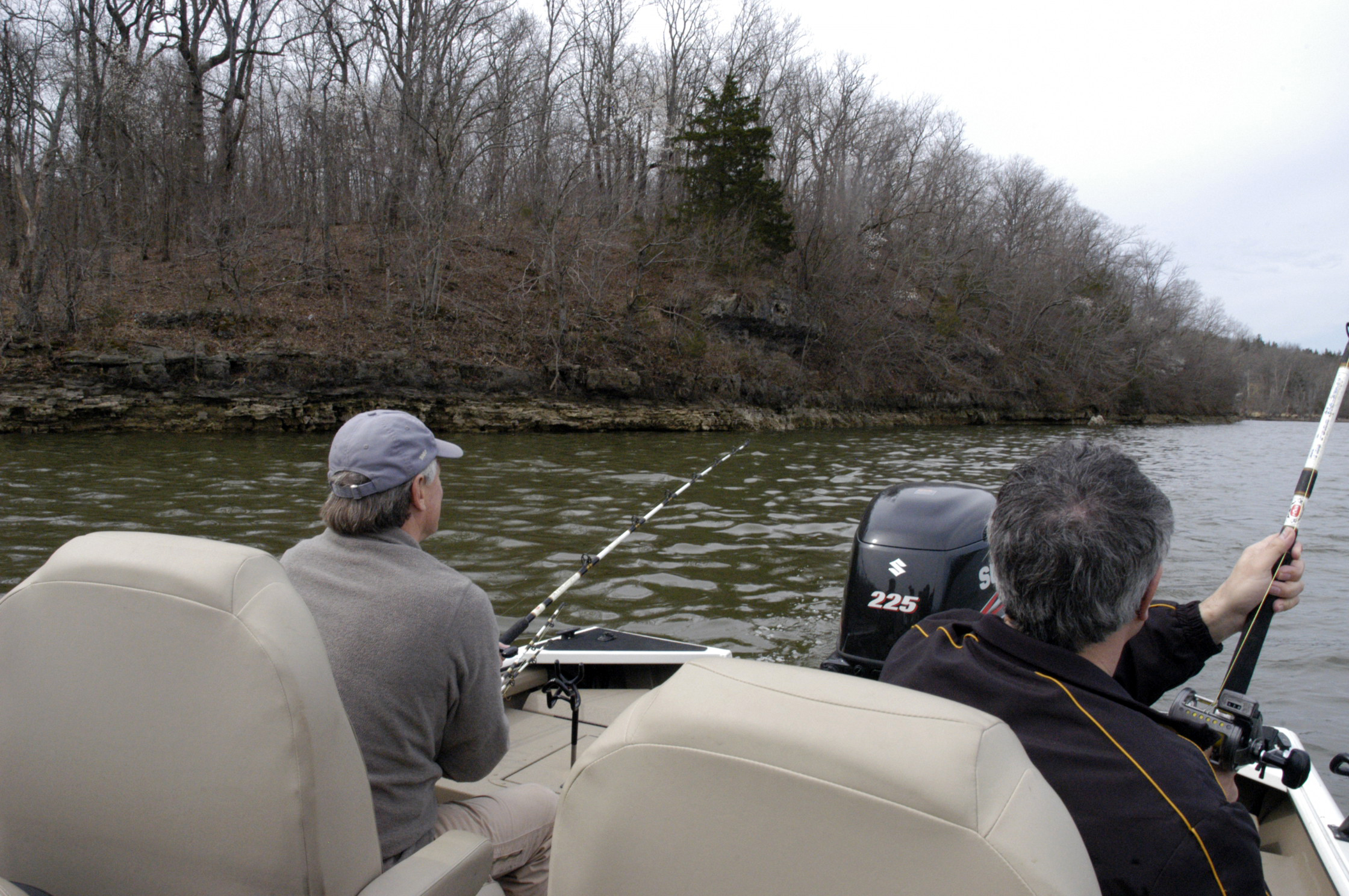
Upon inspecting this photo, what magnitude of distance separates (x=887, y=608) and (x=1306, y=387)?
3909 inches

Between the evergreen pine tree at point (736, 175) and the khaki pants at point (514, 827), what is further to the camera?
the evergreen pine tree at point (736, 175)

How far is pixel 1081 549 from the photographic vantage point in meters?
1.58

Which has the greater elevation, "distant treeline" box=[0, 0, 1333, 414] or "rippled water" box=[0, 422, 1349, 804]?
"distant treeline" box=[0, 0, 1333, 414]

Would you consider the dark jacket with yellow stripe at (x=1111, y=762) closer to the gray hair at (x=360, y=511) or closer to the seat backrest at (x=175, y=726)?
the seat backrest at (x=175, y=726)

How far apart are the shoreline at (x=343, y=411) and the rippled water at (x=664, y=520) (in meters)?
1.02

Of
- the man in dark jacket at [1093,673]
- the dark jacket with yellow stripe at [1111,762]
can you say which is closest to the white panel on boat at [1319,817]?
the man in dark jacket at [1093,673]

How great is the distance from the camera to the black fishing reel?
1.97 metres

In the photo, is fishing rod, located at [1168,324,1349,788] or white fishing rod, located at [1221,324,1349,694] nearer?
fishing rod, located at [1168,324,1349,788]

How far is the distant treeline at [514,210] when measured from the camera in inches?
874

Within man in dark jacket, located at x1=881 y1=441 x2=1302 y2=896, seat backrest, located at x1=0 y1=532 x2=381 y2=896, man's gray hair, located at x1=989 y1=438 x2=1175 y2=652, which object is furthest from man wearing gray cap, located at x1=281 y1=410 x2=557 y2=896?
man's gray hair, located at x1=989 y1=438 x2=1175 y2=652

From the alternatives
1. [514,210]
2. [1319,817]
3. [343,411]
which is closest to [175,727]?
[1319,817]

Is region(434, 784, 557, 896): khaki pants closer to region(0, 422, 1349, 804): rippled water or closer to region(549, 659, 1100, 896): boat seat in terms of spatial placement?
region(549, 659, 1100, 896): boat seat

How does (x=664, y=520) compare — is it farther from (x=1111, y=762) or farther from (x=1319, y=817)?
(x=1111, y=762)

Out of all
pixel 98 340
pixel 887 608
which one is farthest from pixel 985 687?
pixel 98 340
